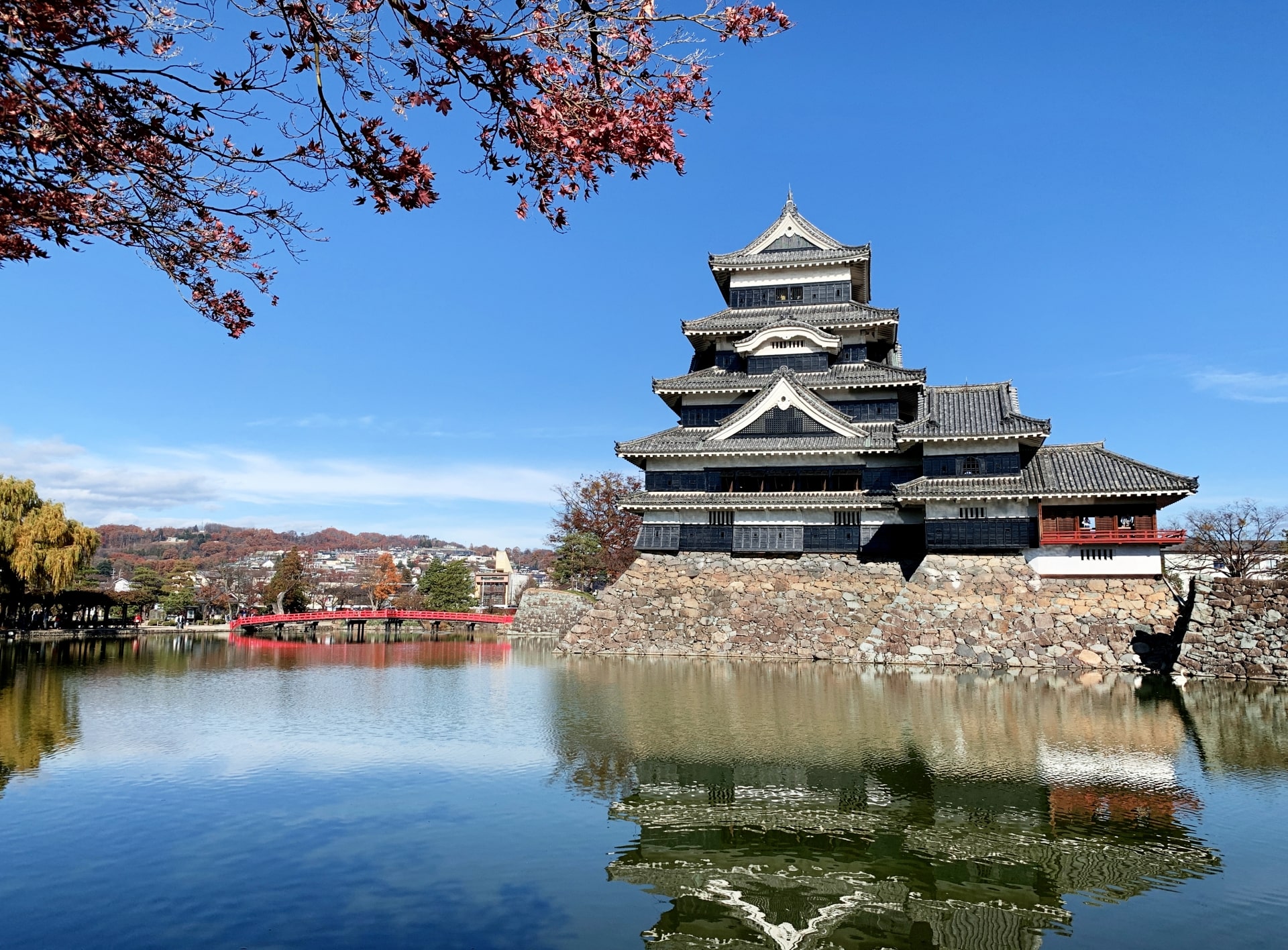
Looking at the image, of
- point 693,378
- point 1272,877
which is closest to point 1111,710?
point 1272,877

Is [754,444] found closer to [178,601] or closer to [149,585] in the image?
[178,601]

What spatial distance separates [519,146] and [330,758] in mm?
10753

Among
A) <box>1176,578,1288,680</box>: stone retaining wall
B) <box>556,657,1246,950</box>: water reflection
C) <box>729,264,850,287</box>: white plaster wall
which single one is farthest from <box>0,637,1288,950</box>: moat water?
<box>729,264,850,287</box>: white plaster wall

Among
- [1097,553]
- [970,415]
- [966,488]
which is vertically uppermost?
[970,415]

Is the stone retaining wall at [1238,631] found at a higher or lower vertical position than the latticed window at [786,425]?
lower

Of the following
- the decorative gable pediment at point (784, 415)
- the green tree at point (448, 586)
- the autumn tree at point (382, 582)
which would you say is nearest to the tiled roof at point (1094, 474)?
the decorative gable pediment at point (784, 415)

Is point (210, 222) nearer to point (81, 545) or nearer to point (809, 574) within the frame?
point (809, 574)

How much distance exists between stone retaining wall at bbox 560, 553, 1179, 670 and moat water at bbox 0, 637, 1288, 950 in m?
7.30

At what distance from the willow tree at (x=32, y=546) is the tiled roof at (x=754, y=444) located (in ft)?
102

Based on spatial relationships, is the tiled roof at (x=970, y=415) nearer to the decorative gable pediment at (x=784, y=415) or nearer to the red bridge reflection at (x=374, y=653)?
the decorative gable pediment at (x=784, y=415)

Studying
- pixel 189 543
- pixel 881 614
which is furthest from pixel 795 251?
pixel 189 543

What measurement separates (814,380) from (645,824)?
85.0 ft

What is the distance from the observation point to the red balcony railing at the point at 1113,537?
25578mm

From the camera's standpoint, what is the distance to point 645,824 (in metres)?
9.18
